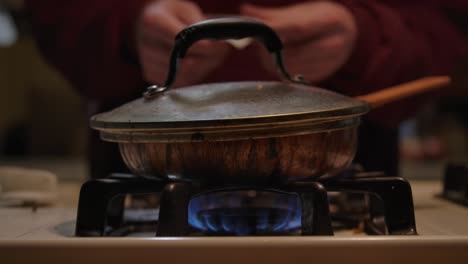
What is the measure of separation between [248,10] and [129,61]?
0.23 meters

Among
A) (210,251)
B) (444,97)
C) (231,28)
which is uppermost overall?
(231,28)

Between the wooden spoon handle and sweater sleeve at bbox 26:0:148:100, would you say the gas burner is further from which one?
sweater sleeve at bbox 26:0:148:100

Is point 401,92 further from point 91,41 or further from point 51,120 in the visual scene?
point 51,120

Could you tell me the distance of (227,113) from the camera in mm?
525

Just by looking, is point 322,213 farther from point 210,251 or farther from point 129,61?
point 129,61

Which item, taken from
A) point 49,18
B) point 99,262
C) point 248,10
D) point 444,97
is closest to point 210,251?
point 99,262

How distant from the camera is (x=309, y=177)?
59cm

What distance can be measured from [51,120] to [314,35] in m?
2.75

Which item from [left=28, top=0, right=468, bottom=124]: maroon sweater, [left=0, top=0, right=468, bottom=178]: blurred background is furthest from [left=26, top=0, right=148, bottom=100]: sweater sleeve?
[left=0, top=0, right=468, bottom=178]: blurred background

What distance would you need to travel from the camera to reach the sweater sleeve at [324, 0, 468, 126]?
949mm

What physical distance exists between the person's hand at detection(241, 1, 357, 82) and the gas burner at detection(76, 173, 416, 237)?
320 millimetres

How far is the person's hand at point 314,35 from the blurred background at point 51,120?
5.36 ft

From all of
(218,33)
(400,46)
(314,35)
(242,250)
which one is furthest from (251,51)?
(242,250)

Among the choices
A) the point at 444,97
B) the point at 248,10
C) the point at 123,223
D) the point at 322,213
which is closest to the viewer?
the point at 322,213
